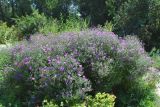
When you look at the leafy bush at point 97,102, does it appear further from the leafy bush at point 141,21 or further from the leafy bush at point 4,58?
the leafy bush at point 141,21

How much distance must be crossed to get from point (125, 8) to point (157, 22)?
5.61 ft

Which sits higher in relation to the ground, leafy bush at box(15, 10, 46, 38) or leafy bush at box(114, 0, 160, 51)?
leafy bush at box(114, 0, 160, 51)

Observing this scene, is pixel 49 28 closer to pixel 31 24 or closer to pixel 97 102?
pixel 31 24

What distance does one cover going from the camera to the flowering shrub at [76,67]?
6.65m

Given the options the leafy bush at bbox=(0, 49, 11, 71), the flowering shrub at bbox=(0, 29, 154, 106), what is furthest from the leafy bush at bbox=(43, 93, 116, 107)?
the leafy bush at bbox=(0, 49, 11, 71)

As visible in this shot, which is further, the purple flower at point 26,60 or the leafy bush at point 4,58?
the leafy bush at point 4,58

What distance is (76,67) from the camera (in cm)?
682

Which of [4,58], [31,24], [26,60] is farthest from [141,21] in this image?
[26,60]

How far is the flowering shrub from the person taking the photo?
262 inches

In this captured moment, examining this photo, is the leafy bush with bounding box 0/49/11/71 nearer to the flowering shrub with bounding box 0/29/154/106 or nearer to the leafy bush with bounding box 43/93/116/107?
the flowering shrub with bounding box 0/29/154/106

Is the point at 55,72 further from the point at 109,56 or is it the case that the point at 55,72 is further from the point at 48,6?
the point at 48,6

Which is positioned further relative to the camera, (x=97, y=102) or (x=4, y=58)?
(x=4, y=58)

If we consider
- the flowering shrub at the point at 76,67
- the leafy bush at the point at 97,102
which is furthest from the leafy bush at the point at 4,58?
the leafy bush at the point at 97,102

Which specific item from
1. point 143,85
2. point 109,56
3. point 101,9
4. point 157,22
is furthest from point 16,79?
point 101,9
